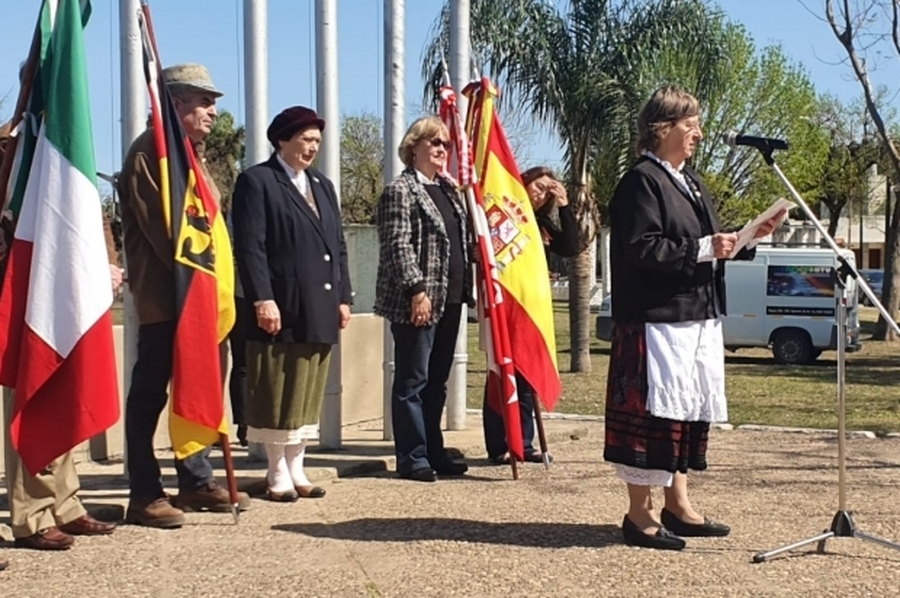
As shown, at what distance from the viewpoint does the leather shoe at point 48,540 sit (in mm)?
5676

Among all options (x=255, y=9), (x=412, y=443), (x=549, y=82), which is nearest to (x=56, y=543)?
(x=412, y=443)

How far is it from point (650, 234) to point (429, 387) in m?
2.53

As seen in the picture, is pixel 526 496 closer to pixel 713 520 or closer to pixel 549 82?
pixel 713 520

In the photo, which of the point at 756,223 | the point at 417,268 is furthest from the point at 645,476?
the point at 417,268

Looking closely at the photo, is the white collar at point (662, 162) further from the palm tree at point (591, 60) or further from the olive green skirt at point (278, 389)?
the palm tree at point (591, 60)

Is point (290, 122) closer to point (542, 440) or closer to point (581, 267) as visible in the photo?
point (542, 440)

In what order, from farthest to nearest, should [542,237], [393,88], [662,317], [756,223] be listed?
[393,88] → [542,237] → [662,317] → [756,223]

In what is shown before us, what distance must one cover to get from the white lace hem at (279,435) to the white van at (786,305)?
17091mm

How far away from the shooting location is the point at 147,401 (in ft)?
20.5

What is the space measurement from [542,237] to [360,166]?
36.7 meters

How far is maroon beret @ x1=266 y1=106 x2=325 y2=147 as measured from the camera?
6801mm

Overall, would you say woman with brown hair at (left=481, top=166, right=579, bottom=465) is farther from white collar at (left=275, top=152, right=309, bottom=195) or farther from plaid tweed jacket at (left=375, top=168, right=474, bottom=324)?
white collar at (left=275, top=152, right=309, bottom=195)

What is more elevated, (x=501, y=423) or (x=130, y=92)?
(x=130, y=92)

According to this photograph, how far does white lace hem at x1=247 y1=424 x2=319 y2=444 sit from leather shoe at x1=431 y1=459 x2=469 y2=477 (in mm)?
1080
